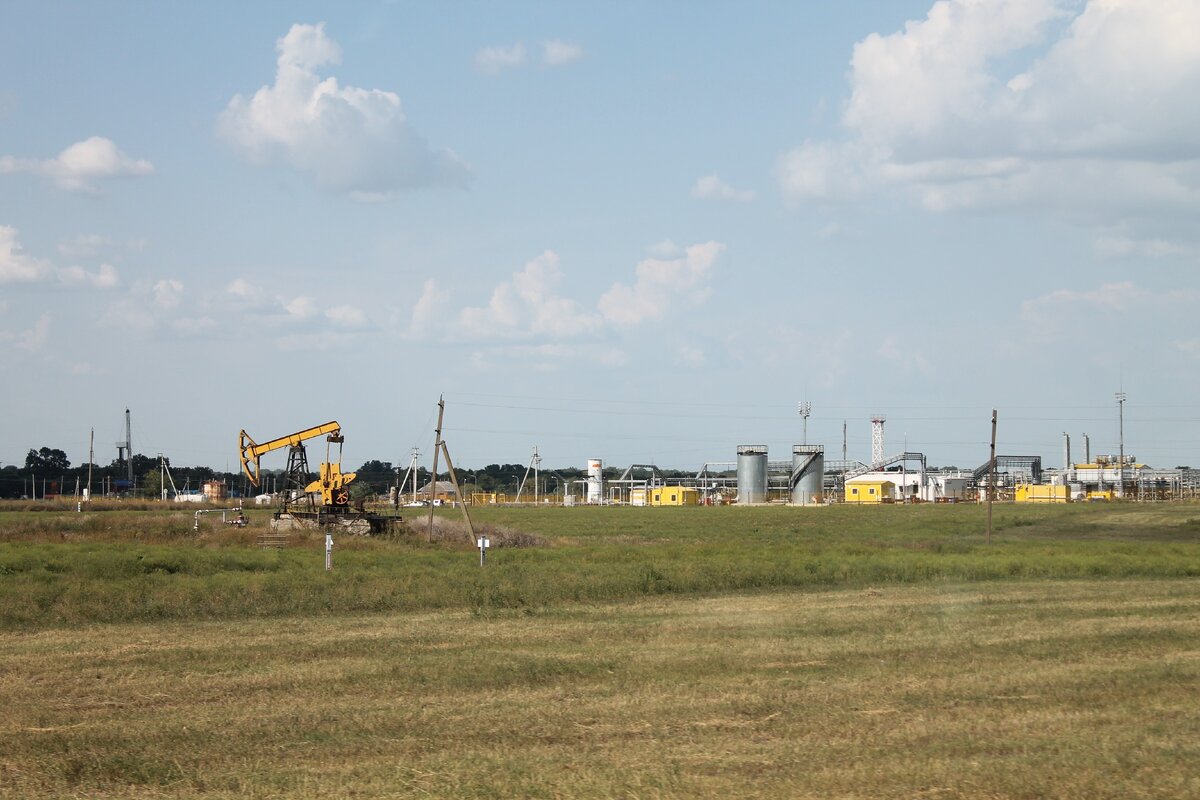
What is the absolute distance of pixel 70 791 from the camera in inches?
393

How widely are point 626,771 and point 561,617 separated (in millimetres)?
12108

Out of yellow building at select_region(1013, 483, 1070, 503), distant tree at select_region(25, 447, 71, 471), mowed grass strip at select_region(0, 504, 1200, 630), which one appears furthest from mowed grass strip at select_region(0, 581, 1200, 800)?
distant tree at select_region(25, 447, 71, 471)

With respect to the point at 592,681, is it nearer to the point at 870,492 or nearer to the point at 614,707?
the point at 614,707

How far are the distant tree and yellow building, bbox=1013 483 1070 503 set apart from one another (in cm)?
13880

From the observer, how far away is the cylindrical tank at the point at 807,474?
142 meters

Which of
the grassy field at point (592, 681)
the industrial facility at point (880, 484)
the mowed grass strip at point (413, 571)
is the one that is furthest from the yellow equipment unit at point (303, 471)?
the industrial facility at point (880, 484)

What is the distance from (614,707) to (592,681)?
1.82 meters

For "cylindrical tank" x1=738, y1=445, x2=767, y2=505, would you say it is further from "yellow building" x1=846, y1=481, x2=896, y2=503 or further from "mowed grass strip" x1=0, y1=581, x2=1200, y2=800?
"mowed grass strip" x1=0, y1=581, x2=1200, y2=800

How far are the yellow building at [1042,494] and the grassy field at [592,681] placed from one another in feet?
312

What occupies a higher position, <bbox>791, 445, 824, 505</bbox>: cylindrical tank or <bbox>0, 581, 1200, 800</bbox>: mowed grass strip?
<bbox>791, 445, 824, 505</bbox>: cylindrical tank

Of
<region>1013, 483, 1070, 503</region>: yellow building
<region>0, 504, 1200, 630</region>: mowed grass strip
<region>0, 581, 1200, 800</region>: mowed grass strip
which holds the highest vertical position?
<region>1013, 483, 1070, 503</region>: yellow building

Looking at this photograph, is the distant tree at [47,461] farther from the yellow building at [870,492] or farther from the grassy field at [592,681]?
the grassy field at [592,681]

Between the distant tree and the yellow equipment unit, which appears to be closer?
the yellow equipment unit

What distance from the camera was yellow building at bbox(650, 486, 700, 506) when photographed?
142 meters
